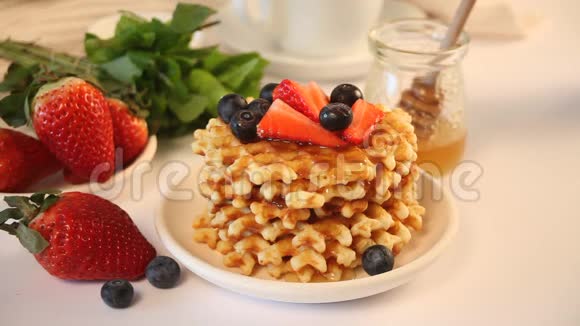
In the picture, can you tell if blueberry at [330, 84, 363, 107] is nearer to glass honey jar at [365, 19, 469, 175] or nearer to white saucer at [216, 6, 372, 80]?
glass honey jar at [365, 19, 469, 175]

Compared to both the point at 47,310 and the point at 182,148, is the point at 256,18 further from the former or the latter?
the point at 47,310

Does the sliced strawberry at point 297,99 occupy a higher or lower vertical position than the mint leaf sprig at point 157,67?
Result: higher

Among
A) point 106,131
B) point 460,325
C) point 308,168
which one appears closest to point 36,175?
point 106,131

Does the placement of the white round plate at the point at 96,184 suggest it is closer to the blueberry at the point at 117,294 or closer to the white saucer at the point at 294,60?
the blueberry at the point at 117,294

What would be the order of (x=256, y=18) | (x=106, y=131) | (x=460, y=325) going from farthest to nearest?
(x=256, y=18)
(x=106, y=131)
(x=460, y=325)

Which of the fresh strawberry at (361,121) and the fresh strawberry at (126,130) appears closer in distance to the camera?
the fresh strawberry at (361,121)

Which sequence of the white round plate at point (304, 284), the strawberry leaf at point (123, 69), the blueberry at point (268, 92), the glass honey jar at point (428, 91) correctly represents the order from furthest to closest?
the strawberry leaf at point (123, 69) < the glass honey jar at point (428, 91) < the blueberry at point (268, 92) < the white round plate at point (304, 284)

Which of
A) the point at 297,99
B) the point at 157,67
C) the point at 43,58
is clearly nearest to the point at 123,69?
the point at 157,67

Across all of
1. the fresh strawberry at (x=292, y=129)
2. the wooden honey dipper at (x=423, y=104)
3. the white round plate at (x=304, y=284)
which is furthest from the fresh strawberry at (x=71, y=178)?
the wooden honey dipper at (x=423, y=104)
